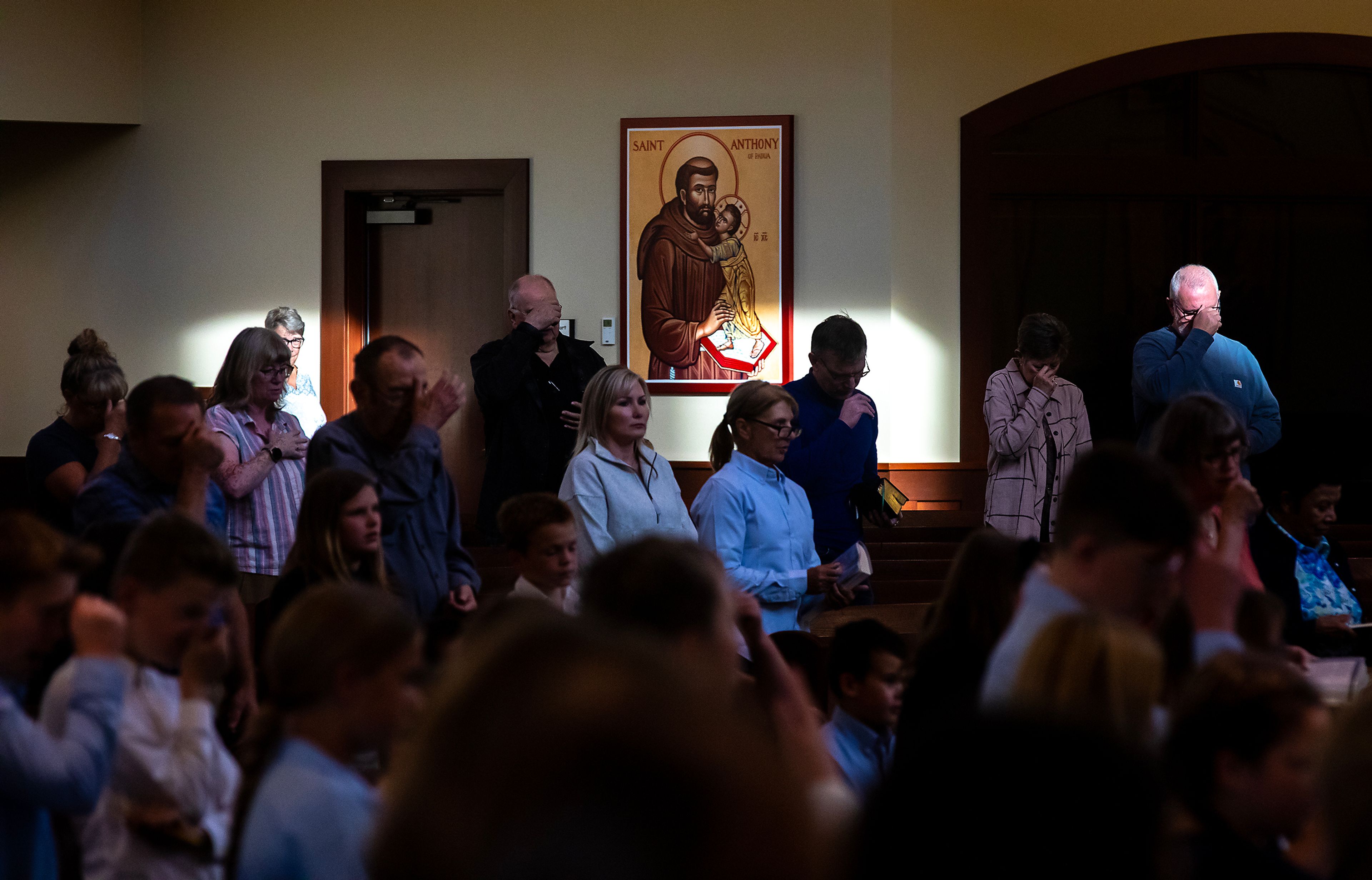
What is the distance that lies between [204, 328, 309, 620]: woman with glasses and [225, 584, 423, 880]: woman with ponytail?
225cm

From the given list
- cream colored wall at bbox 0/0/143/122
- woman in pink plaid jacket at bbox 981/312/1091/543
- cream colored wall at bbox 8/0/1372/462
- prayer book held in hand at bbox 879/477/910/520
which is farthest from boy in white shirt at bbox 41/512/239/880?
cream colored wall at bbox 0/0/143/122

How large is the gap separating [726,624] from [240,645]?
1635 mm

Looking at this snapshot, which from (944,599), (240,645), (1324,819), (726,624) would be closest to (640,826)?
(1324,819)

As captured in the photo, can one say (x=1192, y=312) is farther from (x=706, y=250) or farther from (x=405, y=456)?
(x=405, y=456)

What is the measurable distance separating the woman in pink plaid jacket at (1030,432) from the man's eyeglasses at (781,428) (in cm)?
180

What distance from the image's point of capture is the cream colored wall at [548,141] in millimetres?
6957

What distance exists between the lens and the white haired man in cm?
520

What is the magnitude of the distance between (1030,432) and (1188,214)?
7.32ft

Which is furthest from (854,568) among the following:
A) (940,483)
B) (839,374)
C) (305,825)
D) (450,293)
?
(450,293)

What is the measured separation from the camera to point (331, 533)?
9.80ft

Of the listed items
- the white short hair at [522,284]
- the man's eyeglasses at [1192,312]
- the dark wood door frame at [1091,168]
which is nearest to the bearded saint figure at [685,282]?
the dark wood door frame at [1091,168]

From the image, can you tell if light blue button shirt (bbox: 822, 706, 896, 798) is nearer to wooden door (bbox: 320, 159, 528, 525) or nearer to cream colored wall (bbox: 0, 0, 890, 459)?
cream colored wall (bbox: 0, 0, 890, 459)

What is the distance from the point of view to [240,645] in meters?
3.03

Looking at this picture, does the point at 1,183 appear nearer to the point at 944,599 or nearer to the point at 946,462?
the point at 946,462
